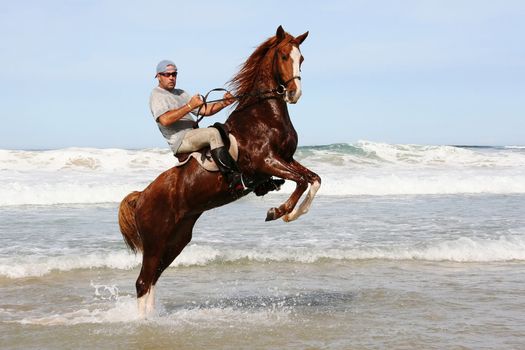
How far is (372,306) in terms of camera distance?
23.7 ft

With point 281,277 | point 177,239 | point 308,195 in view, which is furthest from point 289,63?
point 281,277

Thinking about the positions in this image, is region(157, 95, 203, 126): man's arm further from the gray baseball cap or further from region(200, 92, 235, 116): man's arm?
the gray baseball cap

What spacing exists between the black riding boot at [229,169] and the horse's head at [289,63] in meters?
0.76

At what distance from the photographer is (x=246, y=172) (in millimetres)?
6160

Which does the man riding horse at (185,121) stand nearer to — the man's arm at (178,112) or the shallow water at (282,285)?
the man's arm at (178,112)

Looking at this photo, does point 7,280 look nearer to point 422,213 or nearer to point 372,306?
point 372,306

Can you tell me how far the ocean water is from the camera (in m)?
6.11

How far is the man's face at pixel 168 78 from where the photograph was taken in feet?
21.8

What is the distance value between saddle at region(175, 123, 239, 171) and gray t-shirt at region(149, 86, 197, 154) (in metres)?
0.14

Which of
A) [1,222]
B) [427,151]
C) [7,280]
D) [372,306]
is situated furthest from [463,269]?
[427,151]

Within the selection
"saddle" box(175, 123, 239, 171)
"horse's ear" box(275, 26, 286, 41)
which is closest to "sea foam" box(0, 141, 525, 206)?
"saddle" box(175, 123, 239, 171)

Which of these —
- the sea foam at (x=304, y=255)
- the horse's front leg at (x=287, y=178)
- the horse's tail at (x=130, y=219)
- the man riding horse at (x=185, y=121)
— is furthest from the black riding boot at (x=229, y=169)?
the sea foam at (x=304, y=255)

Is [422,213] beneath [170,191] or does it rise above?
beneath

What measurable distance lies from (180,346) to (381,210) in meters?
11.5
